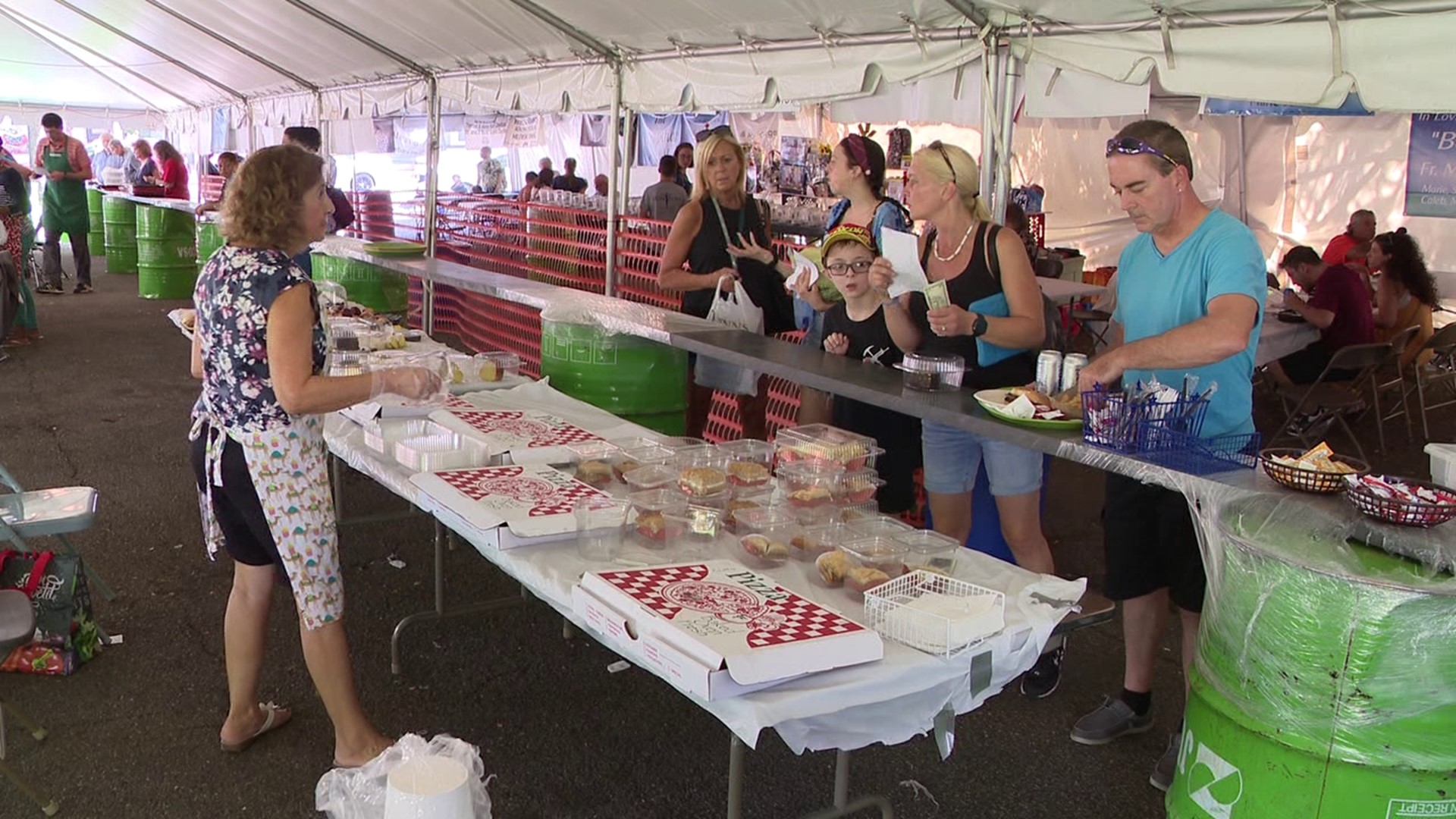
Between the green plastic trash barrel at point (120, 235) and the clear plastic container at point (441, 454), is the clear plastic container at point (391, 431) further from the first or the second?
the green plastic trash barrel at point (120, 235)

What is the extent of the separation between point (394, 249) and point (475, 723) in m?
5.22

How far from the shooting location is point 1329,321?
7.03 meters

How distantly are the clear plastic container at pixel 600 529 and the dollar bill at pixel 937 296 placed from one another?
129 centimetres

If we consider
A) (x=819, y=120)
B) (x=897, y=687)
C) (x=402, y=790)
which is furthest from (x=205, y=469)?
(x=819, y=120)

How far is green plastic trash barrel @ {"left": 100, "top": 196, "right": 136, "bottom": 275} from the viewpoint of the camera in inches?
590

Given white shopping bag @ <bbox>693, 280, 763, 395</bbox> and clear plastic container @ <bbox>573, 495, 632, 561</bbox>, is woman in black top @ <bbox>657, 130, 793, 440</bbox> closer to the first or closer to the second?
white shopping bag @ <bbox>693, 280, 763, 395</bbox>

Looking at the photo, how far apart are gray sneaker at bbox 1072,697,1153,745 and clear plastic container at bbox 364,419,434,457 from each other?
2.25 metres

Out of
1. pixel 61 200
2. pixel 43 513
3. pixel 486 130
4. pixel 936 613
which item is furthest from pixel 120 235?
pixel 936 613

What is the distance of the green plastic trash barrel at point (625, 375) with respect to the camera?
450cm

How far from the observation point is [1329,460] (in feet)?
8.36

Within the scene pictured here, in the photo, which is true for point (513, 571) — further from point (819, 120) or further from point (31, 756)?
point (819, 120)

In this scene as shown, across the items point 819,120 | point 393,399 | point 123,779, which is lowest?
point 123,779

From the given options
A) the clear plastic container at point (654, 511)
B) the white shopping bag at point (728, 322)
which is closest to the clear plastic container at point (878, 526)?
the clear plastic container at point (654, 511)

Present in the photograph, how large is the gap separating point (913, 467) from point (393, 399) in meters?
1.91
